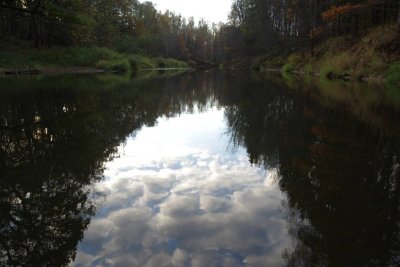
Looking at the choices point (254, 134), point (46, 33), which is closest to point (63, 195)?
point (254, 134)

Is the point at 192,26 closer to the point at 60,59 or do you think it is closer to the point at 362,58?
the point at 60,59

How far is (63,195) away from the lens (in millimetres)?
4383

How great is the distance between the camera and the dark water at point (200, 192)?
125 inches

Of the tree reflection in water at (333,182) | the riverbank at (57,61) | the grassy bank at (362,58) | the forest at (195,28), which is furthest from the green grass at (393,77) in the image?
the riverbank at (57,61)

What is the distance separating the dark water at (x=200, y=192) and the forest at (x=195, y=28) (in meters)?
5.31

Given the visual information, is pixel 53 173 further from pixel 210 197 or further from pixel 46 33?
pixel 46 33

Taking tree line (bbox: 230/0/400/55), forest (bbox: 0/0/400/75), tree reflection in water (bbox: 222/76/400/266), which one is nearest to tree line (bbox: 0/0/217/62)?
forest (bbox: 0/0/400/75)

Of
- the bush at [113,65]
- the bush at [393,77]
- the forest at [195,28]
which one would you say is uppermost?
the forest at [195,28]

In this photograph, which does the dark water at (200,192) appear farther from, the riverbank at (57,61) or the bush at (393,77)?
the riverbank at (57,61)

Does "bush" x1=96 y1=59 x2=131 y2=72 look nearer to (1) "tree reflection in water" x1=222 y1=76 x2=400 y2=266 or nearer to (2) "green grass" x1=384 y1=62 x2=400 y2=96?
(2) "green grass" x1=384 y1=62 x2=400 y2=96

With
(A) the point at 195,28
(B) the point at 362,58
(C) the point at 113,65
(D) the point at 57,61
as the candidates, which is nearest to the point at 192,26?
(A) the point at 195,28

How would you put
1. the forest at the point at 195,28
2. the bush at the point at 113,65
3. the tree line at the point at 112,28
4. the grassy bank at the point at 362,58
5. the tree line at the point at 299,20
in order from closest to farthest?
the grassy bank at the point at 362,58
the tree line at the point at 112,28
the forest at the point at 195,28
the tree line at the point at 299,20
the bush at the point at 113,65

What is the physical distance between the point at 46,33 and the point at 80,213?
47732 millimetres

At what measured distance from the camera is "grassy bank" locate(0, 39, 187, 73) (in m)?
31.4
